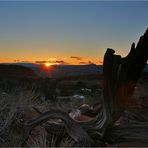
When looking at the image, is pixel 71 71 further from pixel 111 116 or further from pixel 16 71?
pixel 111 116

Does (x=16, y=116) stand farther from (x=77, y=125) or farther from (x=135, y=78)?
(x=135, y=78)

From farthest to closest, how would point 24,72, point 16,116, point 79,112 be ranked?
point 24,72 < point 79,112 < point 16,116

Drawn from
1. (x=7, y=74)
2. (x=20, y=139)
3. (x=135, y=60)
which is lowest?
(x=20, y=139)

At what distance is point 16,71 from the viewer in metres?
40.4

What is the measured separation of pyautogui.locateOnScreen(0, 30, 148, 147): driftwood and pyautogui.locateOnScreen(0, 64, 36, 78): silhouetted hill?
28.7 metres

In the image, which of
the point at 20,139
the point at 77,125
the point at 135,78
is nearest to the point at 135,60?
the point at 135,78

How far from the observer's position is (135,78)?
784 centimetres

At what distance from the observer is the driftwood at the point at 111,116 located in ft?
25.0

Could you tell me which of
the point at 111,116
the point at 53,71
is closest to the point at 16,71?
the point at 53,71

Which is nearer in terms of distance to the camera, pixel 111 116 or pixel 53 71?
pixel 111 116

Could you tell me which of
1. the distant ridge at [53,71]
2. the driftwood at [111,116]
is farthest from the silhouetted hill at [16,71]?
the driftwood at [111,116]

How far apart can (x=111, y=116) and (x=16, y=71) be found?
33.3 m

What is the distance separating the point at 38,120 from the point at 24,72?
1306 inches

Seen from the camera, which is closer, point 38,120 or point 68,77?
point 38,120
